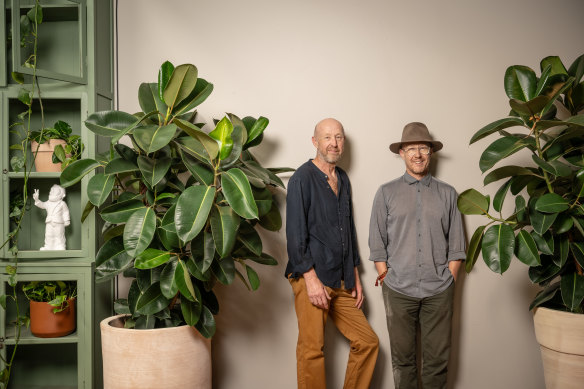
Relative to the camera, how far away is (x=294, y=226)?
2.53 metres

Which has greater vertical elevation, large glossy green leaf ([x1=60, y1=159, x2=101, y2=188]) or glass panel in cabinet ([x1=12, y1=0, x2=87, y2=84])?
glass panel in cabinet ([x1=12, y1=0, x2=87, y2=84])

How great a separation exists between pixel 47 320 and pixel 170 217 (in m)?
1.12

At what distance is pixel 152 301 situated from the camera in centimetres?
215

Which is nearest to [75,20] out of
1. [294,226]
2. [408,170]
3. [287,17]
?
[287,17]

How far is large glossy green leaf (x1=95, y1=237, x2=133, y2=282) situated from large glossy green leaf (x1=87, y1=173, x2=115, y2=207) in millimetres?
230

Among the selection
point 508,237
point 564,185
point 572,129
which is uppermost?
point 572,129

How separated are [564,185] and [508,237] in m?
0.55

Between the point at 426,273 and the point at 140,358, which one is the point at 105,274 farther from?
the point at 426,273

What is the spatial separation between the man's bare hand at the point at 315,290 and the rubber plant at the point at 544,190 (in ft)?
2.75

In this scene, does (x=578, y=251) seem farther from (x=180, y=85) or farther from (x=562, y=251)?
(x=180, y=85)

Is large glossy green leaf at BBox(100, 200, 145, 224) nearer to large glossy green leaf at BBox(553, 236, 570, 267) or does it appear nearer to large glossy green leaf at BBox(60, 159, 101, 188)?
large glossy green leaf at BBox(60, 159, 101, 188)

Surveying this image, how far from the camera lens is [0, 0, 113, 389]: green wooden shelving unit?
248cm

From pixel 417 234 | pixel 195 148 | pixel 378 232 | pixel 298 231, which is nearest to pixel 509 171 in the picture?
pixel 417 234

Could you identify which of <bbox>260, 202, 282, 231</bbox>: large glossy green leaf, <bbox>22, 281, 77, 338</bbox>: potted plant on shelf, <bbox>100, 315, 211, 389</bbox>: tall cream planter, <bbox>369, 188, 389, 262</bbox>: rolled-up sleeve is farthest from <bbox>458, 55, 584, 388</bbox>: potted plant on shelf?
<bbox>22, 281, 77, 338</bbox>: potted plant on shelf
